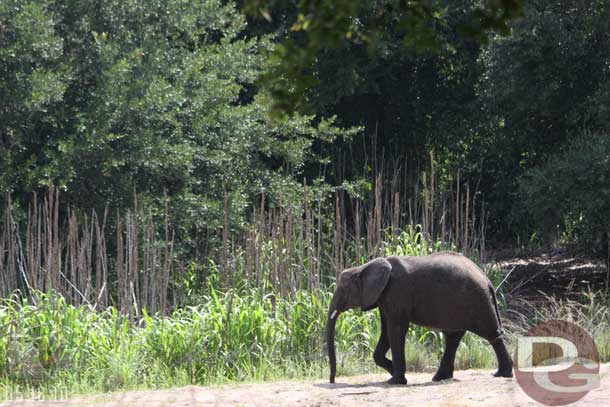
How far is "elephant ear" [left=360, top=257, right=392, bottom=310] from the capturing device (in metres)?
8.52

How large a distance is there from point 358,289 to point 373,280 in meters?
0.17

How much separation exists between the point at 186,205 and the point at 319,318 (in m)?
4.50

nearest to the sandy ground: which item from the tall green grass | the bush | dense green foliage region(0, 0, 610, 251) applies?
the tall green grass

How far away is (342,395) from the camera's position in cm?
791

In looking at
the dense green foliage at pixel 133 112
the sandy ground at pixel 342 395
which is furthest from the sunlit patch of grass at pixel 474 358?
the dense green foliage at pixel 133 112

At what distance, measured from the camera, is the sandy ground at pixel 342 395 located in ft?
24.5

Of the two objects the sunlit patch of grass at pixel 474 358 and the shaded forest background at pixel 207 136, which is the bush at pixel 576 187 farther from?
the sunlit patch of grass at pixel 474 358

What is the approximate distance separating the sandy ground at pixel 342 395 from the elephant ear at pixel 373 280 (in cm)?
68

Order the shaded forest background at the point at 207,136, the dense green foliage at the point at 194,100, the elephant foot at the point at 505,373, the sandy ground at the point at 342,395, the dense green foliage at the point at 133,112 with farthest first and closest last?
the dense green foliage at the point at 194,100 → the dense green foliage at the point at 133,112 → the shaded forest background at the point at 207,136 → the elephant foot at the point at 505,373 → the sandy ground at the point at 342,395

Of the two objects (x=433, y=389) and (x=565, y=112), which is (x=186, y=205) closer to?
(x=565, y=112)

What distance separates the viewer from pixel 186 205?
14.1 metres

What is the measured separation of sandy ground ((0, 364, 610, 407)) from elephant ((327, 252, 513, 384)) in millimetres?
324

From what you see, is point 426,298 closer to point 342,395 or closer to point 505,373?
point 505,373

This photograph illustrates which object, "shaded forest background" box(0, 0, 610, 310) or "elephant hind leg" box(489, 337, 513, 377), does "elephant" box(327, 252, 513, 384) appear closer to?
"elephant hind leg" box(489, 337, 513, 377)
